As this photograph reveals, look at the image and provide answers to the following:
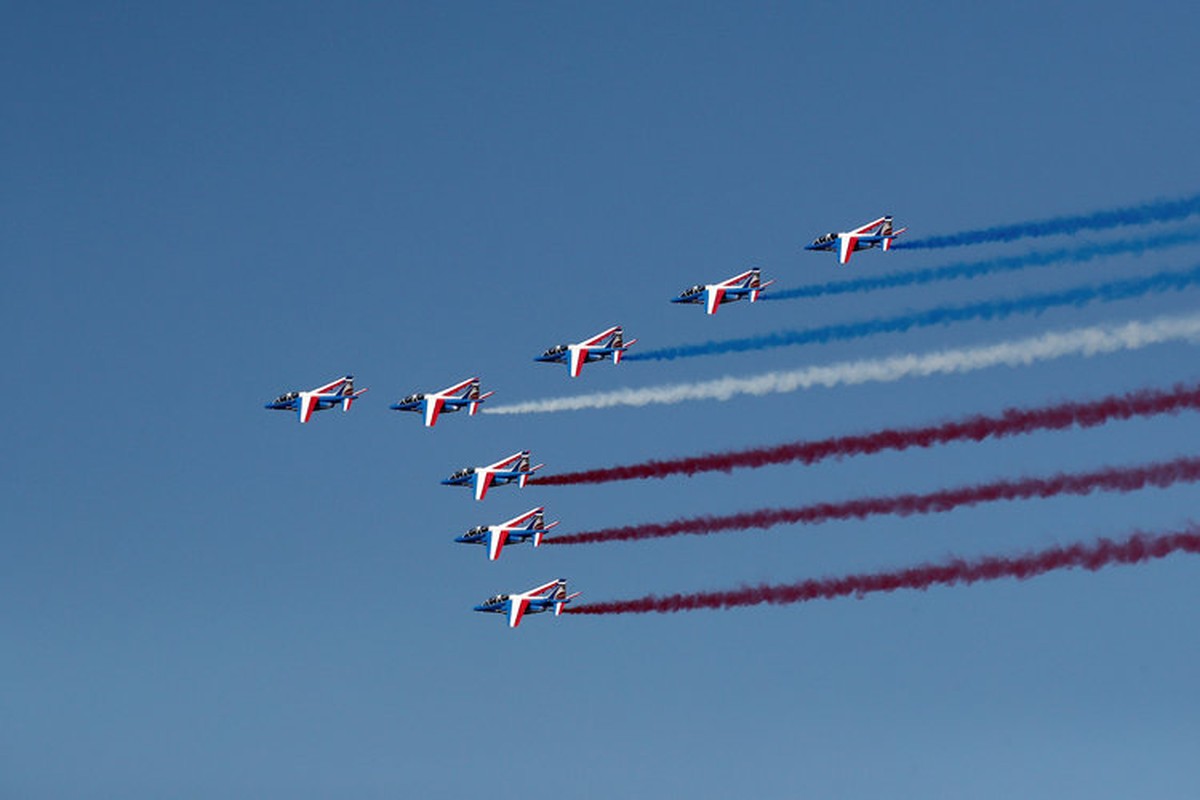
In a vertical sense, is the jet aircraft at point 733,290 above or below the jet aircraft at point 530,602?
above

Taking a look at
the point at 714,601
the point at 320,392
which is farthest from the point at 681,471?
the point at 320,392

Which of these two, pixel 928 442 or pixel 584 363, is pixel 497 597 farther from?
pixel 928 442

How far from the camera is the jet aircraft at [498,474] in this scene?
123688 millimetres

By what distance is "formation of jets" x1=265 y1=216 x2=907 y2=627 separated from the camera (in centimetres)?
11900

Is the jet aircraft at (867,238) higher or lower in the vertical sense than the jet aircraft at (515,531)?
higher

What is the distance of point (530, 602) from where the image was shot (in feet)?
414

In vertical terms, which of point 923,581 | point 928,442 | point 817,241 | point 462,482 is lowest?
point 923,581

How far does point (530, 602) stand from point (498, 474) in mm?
7341

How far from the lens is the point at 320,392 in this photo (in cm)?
12862

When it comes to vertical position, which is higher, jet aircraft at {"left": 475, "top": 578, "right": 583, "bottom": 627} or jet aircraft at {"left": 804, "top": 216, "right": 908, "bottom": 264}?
jet aircraft at {"left": 804, "top": 216, "right": 908, "bottom": 264}

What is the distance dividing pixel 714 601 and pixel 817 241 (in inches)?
823

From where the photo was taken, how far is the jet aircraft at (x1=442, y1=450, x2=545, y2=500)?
124 metres

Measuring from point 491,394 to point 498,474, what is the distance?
435cm

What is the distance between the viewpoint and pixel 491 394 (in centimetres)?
12544
